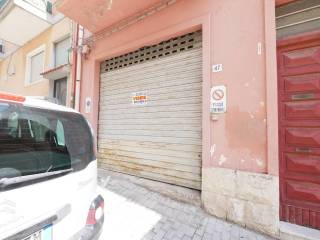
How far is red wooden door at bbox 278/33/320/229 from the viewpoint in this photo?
296cm

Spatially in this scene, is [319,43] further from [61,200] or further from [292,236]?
[61,200]

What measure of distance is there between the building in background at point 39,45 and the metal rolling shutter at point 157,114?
2148 millimetres

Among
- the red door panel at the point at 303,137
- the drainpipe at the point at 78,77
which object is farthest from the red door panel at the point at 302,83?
the drainpipe at the point at 78,77

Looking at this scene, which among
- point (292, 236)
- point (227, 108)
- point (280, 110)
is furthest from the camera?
point (227, 108)

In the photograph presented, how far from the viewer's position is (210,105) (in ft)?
11.8

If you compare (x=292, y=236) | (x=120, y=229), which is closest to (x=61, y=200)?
(x=120, y=229)

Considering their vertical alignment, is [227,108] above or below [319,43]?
below

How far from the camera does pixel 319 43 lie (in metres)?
3.02

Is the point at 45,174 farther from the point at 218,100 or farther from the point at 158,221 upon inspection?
the point at 218,100

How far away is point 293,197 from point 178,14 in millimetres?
3962

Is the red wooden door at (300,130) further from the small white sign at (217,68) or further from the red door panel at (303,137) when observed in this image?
the small white sign at (217,68)

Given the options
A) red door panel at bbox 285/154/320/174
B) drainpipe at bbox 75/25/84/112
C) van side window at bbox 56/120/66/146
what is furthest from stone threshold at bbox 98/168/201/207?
drainpipe at bbox 75/25/84/112

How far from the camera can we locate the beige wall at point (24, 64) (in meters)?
7.81

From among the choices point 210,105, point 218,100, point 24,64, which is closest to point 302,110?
point 218,100
